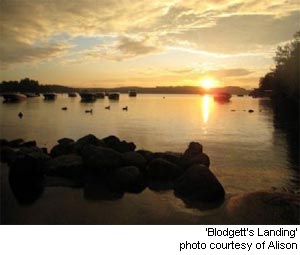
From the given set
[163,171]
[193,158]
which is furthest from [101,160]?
[193,158]

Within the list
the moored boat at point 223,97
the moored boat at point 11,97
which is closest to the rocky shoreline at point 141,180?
the moored boat at point 11,97

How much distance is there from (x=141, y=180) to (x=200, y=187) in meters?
3.11

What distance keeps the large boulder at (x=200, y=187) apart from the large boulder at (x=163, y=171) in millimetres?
1891

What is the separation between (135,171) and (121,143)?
19.8 feet

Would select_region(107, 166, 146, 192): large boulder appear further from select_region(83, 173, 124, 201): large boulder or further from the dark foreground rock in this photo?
the dark foreground rock

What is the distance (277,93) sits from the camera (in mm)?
86062

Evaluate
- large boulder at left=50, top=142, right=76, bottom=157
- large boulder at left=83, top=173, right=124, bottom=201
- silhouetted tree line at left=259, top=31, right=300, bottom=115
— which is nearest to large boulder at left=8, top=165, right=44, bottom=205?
large boulder at left=83, top=173, right=124, bottom=201

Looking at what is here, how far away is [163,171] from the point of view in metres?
17.5

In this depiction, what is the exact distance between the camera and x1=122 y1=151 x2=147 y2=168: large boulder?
18625 mm

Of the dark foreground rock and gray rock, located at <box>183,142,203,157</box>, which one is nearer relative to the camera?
gray rock, located at <box>183,142,203,157</box>

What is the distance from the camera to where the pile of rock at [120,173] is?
49.5 feet

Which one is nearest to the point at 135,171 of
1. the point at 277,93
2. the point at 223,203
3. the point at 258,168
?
the point at 223,203

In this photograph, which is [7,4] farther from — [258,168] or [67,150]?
[258,168]

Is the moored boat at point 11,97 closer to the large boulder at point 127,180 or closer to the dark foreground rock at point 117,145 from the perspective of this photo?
the dark foreground rock at point 117,145
